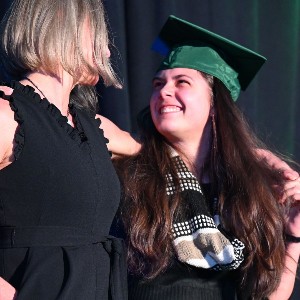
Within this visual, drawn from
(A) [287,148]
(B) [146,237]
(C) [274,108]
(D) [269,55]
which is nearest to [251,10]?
(D) [269,55]

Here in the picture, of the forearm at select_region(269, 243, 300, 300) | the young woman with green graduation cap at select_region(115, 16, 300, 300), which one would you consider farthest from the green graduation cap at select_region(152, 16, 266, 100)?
the forearm at select_region(269, 243, 300, 300)

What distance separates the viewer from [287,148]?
2742 millimetres

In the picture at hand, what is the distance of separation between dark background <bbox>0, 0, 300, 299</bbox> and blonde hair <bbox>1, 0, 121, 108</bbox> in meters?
0.88

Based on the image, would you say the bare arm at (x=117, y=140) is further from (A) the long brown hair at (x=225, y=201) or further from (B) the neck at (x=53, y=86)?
(B) the neck at (x=53, y=86)

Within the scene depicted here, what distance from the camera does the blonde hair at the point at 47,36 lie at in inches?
61.0

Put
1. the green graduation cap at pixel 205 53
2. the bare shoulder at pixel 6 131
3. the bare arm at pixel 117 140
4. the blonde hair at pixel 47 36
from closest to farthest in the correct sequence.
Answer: the bare shoulder at pixel 6 131, the blonde hair at pixel 47 36, the bare arm at pixel 117 140, the green graduation cap at pixel 205 53

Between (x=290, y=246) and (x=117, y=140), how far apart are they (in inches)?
24.9

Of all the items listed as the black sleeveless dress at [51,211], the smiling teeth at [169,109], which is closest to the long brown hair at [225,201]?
the smiling teeth at [169,109]

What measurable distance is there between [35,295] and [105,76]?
55cm

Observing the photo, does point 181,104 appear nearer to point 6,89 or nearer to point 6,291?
point 6,89

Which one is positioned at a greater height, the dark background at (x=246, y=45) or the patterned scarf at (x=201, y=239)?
the dark background at (x=246, y=45)

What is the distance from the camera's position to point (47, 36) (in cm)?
155

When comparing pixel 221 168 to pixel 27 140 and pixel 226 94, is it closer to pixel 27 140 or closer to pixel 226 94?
pixel 226 94

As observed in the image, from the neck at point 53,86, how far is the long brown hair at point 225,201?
464mm
